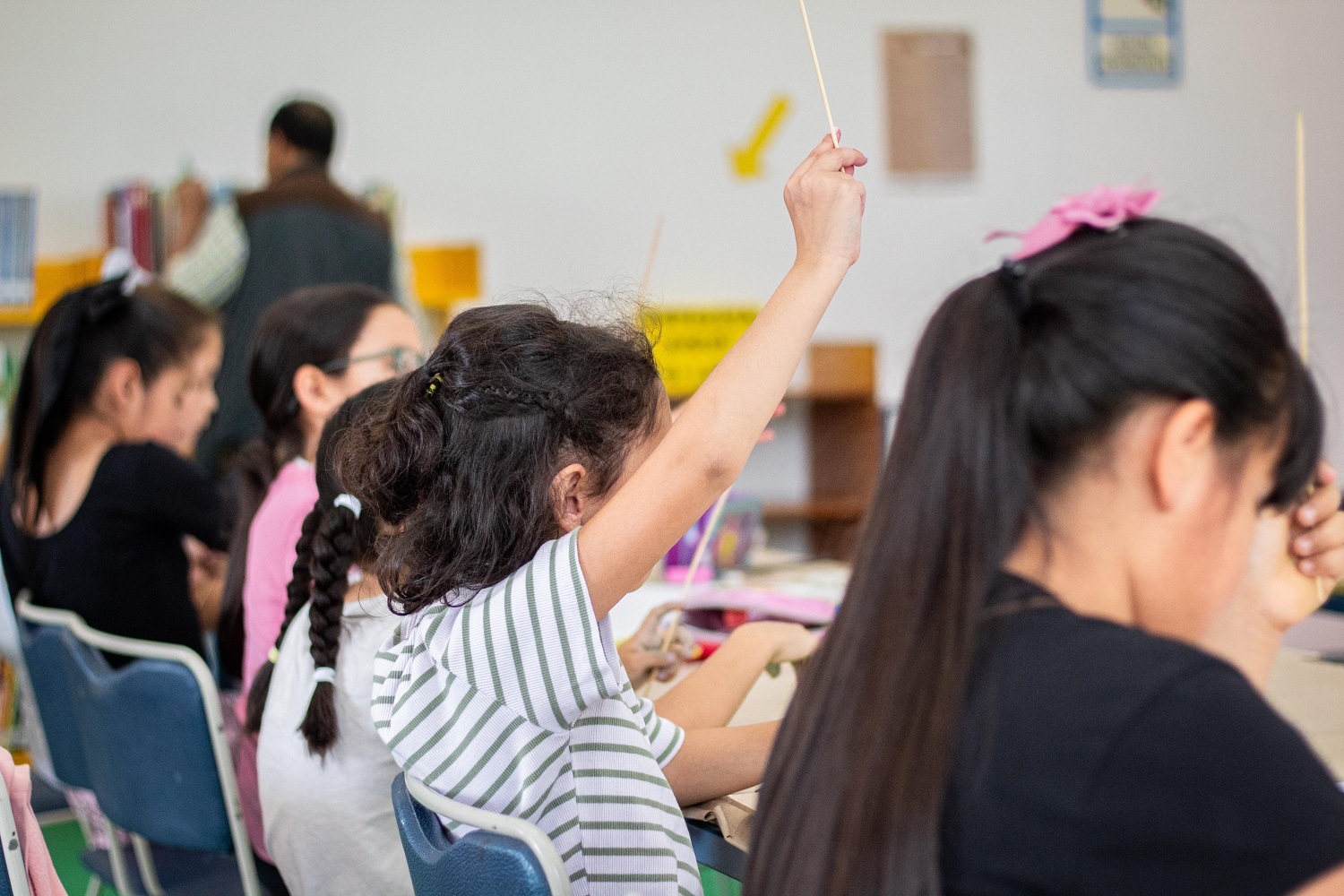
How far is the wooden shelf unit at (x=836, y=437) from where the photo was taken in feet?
13.4

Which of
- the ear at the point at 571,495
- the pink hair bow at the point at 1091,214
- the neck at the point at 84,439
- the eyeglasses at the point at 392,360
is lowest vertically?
the neck at the point at 84,439

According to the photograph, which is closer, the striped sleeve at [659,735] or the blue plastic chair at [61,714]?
the striped sleeve at [659,735]

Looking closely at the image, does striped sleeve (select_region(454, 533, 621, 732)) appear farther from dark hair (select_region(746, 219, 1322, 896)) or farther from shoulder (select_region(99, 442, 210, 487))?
shoulder (select_region(99, 442, 210, 487))

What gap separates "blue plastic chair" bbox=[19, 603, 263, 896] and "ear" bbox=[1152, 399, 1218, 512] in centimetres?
109

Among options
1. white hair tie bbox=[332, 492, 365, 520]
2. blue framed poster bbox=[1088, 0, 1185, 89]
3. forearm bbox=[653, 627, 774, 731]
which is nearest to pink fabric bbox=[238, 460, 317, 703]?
white hair tie bbox=[332, 492, 365, 520]

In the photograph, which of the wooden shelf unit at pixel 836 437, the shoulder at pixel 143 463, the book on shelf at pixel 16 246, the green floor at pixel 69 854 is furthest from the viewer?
the wooden shelf unit at pixel 836 437

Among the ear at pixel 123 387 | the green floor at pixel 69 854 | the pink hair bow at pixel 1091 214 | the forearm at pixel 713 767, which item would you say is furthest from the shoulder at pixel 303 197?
the pink hair bow at pixel 1091 214

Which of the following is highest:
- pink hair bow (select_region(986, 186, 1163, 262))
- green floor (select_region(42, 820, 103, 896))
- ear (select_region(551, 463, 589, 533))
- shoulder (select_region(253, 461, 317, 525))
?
pink hair bow (select_region(986, 186, 1163, 262))

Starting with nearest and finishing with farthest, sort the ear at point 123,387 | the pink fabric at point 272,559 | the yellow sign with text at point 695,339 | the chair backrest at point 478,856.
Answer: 1. the chair backrest at point 478,856
2. the pink fabric at point 272,559
3. the ear at point 123,387
4. the yellow sign with text at point 695,339

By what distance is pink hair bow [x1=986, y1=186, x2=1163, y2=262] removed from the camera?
0.69m

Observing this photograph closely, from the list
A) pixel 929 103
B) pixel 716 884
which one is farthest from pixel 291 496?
pixel 929 103

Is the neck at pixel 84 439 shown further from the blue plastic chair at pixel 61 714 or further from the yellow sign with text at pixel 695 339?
the yellow sign with text at pixel 695 339

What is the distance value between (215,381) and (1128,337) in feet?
8.05

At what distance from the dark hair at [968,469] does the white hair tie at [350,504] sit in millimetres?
667
